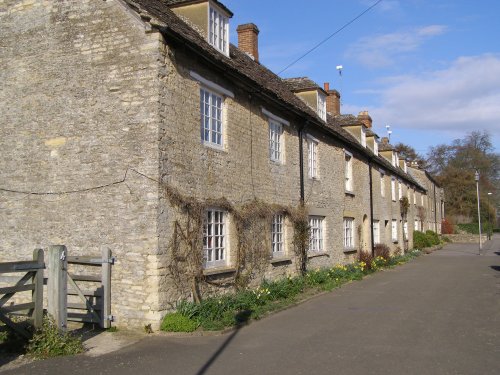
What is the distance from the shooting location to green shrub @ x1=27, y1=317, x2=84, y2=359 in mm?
7477

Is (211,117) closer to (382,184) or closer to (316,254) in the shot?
(316,254)

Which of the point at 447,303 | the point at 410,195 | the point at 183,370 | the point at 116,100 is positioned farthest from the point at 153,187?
the point at 410,195

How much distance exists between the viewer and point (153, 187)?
9.32 m

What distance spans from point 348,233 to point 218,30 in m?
11.7

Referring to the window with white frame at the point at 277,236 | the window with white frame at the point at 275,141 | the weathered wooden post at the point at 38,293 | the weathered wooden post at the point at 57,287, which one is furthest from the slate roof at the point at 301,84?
the weathered wooden post at the point at 38,293

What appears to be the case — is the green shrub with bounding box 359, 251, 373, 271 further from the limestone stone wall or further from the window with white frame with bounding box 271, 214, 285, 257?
the limestone stone wall

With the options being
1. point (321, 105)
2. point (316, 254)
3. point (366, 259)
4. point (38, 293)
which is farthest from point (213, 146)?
point (366, 259)

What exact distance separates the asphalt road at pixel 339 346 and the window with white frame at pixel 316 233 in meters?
4.45

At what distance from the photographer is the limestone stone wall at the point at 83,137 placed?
940 centimetres

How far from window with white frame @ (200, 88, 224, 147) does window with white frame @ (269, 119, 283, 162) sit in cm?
288

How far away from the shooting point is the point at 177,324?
352 inches

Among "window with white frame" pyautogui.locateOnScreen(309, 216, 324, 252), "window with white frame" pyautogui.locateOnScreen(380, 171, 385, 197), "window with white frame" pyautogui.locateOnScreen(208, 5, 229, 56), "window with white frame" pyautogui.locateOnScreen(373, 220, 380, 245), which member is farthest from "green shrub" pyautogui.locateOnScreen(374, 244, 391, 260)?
"window with white frame" pyautogui.locateOnScreen(208, 5, 229, 56)

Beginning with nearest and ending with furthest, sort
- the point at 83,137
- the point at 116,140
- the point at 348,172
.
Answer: the point at 116,140
the point at 83,137
the point at 348,172

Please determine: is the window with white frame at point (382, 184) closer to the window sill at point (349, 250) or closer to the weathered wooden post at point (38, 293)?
the window sill at point (349, 250)
